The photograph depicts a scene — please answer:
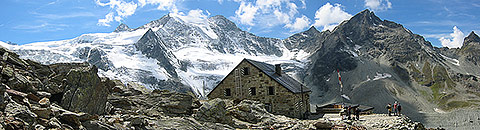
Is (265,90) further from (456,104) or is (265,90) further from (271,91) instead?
(456,104)

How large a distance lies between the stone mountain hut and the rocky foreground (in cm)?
1047

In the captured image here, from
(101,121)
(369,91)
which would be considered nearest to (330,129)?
(101,121)

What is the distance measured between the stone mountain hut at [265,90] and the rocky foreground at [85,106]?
10475 millimetres

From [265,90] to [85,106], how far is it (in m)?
22.9

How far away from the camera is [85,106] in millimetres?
12234

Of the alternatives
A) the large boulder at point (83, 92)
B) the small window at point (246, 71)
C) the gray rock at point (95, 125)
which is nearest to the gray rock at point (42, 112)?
the gray rock at point (95, 125)

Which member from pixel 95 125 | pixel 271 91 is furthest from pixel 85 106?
pixel 271 91

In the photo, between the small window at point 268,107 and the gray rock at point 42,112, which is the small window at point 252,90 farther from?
the gray rock at point 42,112

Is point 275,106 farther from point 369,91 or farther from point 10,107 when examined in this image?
point 369,91

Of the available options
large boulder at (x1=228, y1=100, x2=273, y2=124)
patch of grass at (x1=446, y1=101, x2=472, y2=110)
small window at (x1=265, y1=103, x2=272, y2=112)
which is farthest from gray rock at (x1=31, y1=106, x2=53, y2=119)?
patch of grass at (x1=446, y1=101, x2=472, y2=110)

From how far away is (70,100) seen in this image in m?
11.7

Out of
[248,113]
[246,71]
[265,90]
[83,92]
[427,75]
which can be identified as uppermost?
[427,75]

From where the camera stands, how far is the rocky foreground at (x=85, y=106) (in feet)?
28.0

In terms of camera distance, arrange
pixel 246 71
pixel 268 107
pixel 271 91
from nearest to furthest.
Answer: pixel 268 107 → pixel 271 91 → pixel 246 71
